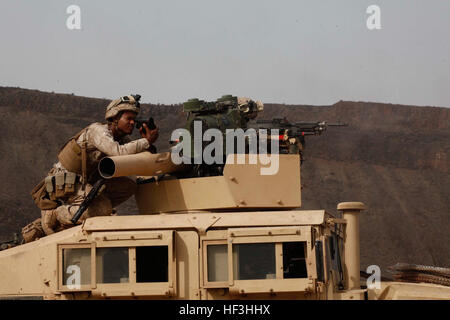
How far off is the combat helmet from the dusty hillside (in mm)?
22694

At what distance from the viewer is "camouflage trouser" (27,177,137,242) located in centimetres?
1049

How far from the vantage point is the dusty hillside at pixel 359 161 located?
36188mm

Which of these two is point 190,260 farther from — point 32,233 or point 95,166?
point 32,233

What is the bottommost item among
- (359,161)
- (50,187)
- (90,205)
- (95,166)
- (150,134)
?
(90,205)

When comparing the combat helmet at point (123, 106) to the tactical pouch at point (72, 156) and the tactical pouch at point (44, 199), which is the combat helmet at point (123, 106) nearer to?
the tactical pouch at point (72, 156)

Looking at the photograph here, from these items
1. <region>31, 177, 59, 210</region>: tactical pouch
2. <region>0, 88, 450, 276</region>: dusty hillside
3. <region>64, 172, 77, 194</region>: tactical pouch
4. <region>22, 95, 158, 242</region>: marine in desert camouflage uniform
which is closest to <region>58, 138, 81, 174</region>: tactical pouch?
<region>22, 95, 158, 242</region>: marine in desert camouflage uniform

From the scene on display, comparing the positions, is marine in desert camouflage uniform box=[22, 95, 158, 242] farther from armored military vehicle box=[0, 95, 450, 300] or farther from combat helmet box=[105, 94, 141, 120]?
armored military vehicle box=[0, 95, 450, 300]

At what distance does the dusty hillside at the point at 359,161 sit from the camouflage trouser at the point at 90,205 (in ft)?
73.8

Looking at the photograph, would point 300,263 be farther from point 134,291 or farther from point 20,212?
point 20,212

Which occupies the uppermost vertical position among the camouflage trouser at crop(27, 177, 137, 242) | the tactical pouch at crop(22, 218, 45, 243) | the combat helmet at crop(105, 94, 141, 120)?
the combat helmet at crop(105, 94, 141, 120)

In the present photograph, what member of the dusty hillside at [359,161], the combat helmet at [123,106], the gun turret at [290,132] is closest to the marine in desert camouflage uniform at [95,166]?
the combat helmet at [123,106]

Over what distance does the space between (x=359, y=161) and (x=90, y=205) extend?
35.0 meters

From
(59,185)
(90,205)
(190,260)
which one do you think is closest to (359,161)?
(59,185)

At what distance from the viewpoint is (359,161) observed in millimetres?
44375
